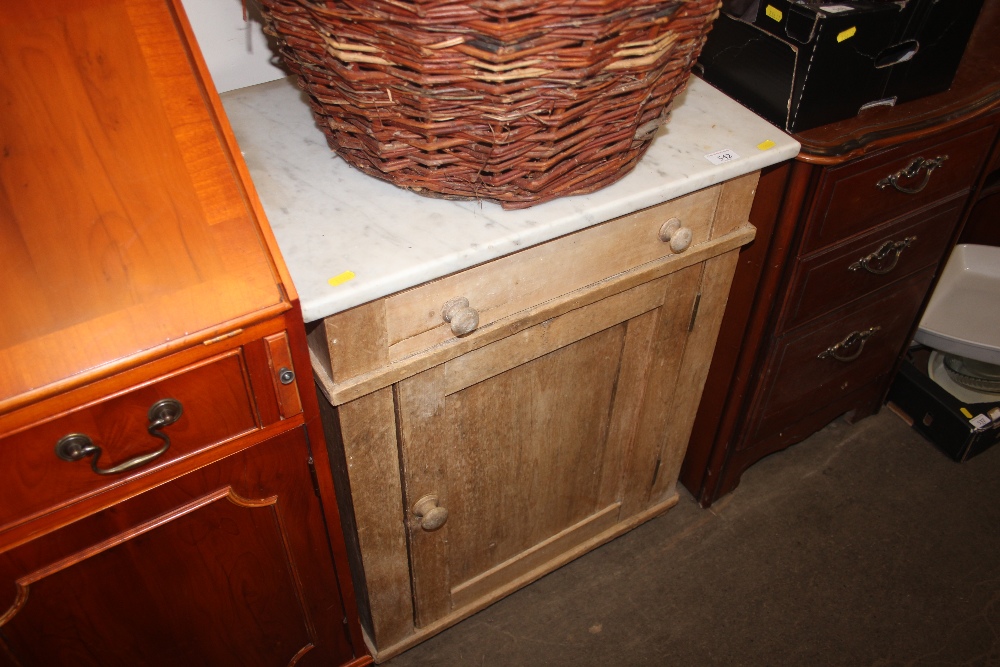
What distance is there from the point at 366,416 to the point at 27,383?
0.38m

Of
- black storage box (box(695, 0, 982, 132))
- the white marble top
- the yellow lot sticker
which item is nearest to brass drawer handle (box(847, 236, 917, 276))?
black storage box (box(695, 0, 982, 132))

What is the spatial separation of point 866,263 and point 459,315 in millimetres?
786

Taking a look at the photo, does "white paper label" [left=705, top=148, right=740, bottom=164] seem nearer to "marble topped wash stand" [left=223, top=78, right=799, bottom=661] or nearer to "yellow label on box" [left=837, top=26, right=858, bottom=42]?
"marble topped wash stand" [left=223, top=78, right=799, bottom=661]

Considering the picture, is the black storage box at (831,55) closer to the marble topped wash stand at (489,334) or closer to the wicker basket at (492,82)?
the marble topped wash stand at (489,334)

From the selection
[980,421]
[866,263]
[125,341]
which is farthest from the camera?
[980,421]

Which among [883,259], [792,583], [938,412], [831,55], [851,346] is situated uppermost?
[831,55]

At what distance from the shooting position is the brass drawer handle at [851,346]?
1482mm

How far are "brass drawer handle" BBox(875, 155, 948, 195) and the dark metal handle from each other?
104 centimetres

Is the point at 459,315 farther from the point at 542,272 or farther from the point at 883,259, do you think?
the point at 883,259

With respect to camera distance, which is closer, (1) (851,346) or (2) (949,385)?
(1) (851,346)

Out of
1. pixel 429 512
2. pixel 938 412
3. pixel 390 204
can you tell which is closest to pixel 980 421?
pixel 938 412

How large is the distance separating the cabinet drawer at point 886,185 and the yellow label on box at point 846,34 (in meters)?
0.18

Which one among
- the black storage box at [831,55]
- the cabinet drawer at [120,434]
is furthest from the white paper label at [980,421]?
the cabinet drawer at [120,434]

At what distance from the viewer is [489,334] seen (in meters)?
1.00
